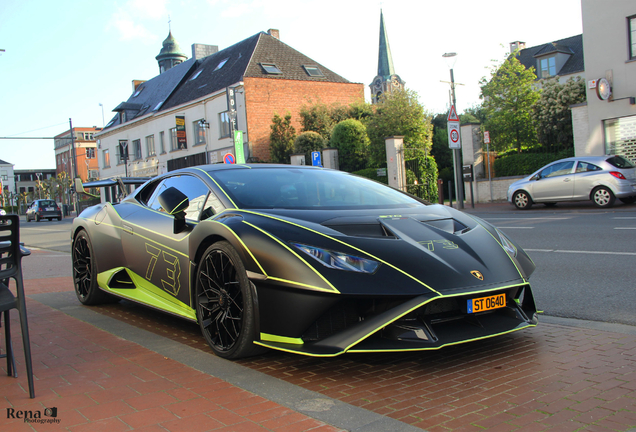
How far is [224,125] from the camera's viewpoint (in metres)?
35.8

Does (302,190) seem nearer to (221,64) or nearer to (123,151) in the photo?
(221,64)

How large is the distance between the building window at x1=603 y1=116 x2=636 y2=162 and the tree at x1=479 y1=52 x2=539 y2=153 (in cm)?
475

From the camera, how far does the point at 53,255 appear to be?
12.9m

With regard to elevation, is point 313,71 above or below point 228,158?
above

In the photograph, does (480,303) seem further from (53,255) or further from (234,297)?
(53,255)

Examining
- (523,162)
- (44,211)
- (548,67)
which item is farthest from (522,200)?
(44,211)

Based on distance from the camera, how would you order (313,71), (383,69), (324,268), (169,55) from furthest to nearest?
1. (383,69)
2. (169,55)
3. (313,71)
4. (324,268)

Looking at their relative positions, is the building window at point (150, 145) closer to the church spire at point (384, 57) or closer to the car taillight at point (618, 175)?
the car taillight at point (618, 175)

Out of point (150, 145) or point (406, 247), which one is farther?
point (150, 145)

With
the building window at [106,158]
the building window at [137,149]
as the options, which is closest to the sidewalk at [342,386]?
the building window at [137,149]

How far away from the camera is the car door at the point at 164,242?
421 centimetres

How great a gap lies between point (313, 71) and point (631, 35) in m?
21.8

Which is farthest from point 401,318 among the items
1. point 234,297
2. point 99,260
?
point 99,260

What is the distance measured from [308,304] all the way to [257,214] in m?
0.81
